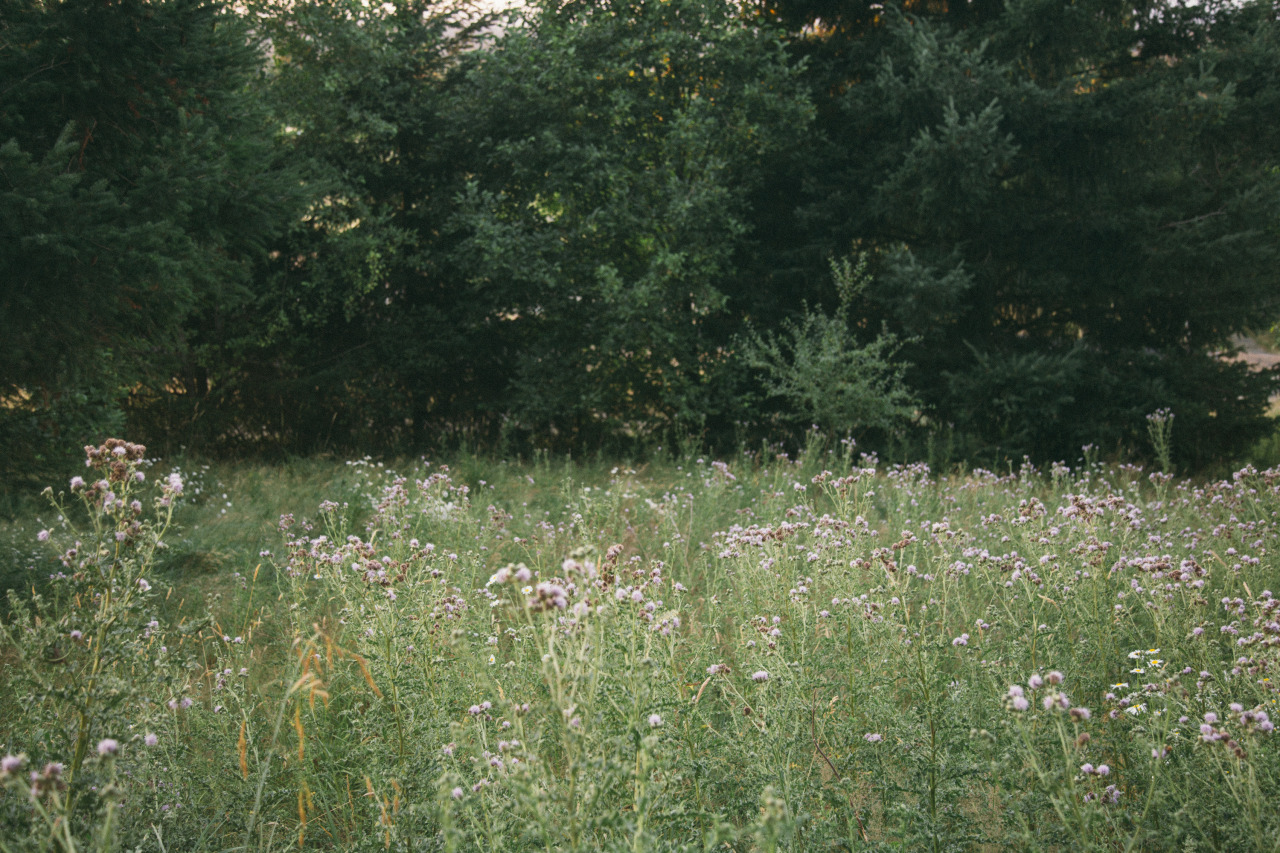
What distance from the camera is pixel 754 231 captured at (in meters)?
11.8

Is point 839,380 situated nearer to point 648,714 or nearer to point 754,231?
point 754,231

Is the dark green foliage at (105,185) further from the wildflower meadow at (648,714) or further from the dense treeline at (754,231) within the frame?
the dense treeline at (754,231)

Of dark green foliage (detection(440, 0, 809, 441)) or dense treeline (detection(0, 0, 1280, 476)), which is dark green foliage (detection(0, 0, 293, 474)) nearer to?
dense treeline (detection(0, 0, 1280, 476))

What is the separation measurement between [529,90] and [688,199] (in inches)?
109

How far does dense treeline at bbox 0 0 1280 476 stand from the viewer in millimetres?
9078

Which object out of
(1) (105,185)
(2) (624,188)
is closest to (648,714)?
(1) (105,185)

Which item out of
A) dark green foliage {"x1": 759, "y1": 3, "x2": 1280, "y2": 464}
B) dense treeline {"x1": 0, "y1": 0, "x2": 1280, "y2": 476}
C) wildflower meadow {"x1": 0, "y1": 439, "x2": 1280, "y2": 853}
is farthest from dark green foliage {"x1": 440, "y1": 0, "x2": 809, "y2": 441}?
wildflower meadow {"x1": 0, "y1": 439, "x2": 1280, "y2": 853}

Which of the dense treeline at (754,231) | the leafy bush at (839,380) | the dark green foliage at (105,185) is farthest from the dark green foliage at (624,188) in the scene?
the dark green foliage at (105,185)

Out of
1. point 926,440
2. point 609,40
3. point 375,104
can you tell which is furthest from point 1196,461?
point 375,104

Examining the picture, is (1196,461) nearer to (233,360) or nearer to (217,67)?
(217,67)

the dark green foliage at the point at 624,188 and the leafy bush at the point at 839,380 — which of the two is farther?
the dark green foliage at the point at 624,188

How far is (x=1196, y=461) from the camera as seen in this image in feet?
32.1

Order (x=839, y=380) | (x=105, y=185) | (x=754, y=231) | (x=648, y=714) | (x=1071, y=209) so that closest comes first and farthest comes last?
(x=648, y=714) < (x=105, y=185) < (x=839, y=380) < (x=1071, y=209) < (x=754, y=231)

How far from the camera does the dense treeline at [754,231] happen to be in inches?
357
